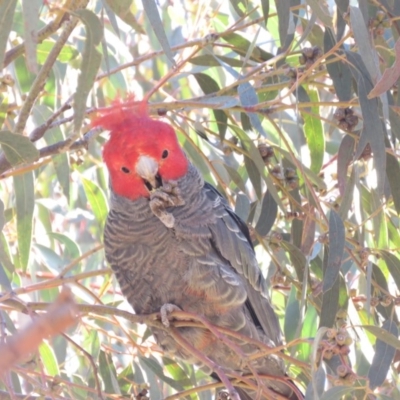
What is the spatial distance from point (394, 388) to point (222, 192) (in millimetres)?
865

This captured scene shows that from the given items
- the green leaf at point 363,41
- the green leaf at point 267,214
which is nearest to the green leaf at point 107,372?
the green leaf at point 267,214

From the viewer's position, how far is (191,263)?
214 cm

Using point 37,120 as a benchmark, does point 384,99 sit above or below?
below

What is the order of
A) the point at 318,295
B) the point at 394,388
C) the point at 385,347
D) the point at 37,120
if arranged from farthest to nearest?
the point at 37,120 < the point at 318,295 < the point at 394,388 < the point at 385,347

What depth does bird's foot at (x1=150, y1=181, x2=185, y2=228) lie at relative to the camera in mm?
2104

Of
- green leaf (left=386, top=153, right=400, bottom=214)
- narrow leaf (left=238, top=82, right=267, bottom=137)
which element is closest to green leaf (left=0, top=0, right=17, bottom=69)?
narrow leaf (left=238, top=82, right=267, bottom=137)

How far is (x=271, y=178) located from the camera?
2094 millimetres

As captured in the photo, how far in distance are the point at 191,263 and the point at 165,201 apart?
0.21 m

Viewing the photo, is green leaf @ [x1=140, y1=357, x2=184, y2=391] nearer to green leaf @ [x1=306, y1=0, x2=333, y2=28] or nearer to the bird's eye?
the bird's eye

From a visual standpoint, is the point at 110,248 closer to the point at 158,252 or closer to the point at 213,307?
the point at 158,252

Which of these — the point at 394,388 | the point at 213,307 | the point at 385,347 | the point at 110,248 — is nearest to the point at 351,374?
the point at 385,347

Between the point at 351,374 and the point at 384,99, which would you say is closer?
the point at 351,374

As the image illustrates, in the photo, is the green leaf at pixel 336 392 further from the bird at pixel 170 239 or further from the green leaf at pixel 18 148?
the green leaf at pixel 18 148

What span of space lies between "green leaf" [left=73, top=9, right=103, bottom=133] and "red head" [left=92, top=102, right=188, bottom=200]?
0.70m
